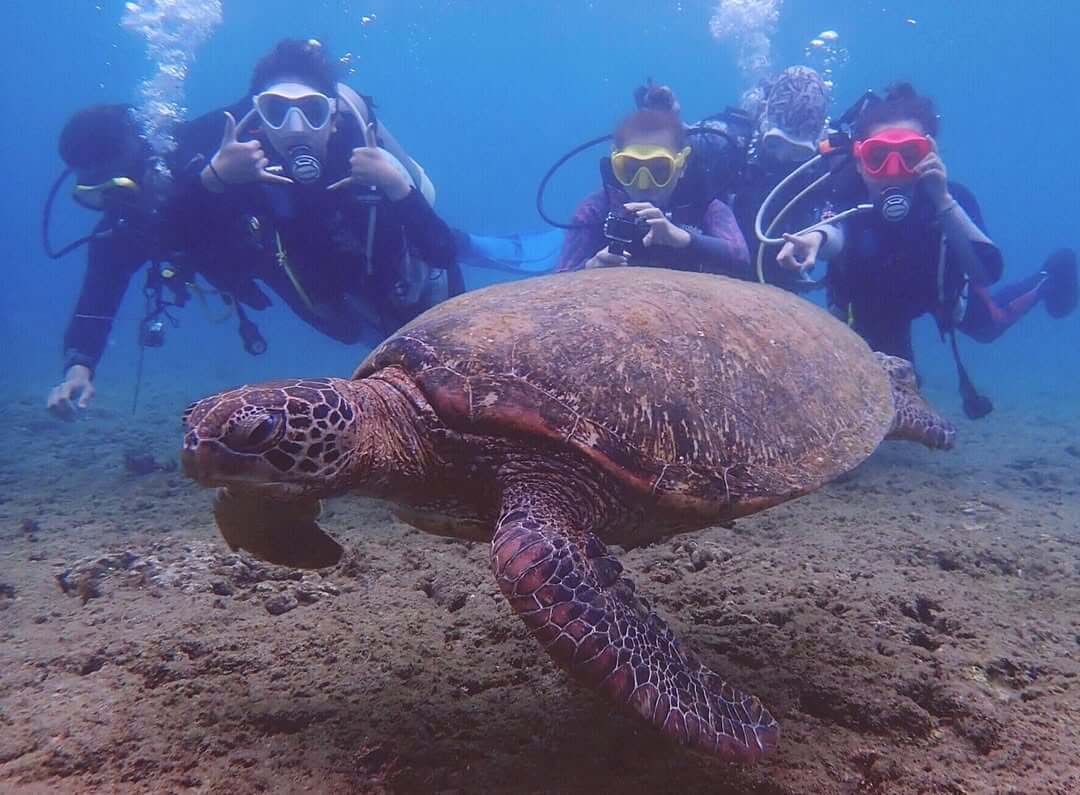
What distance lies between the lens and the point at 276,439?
90.5 inches

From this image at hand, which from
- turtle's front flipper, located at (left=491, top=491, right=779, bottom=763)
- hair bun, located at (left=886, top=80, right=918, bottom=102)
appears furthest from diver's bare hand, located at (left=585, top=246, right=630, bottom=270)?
turtle's front flipper, located at (left=491, top=491, right=779, bottom=763)

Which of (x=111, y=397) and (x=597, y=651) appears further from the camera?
(x=111, y=397)

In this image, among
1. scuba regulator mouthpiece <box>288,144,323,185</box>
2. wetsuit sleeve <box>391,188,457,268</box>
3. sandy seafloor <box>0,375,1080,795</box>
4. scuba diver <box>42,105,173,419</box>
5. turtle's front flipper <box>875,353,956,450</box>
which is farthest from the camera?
wetsuit sleeve <box>391,188,457,268</box>

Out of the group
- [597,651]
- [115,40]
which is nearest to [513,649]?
[597,651]

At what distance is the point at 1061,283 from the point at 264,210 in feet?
41.3

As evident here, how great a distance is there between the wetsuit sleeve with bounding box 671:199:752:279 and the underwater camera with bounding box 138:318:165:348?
662 centimetres

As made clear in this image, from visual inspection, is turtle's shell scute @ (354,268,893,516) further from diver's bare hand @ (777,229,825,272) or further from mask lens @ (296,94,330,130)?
mask lens @ (296,94,330,130)

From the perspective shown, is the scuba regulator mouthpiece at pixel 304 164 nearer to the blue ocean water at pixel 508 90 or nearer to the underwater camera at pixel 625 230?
the underwater camera at pixel 625 230

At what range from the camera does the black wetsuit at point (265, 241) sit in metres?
6.75

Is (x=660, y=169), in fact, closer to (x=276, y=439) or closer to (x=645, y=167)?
(x=645, y=167)

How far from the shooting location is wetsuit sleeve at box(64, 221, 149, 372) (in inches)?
258

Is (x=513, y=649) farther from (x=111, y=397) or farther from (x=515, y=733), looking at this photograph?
(x=111, y=397)

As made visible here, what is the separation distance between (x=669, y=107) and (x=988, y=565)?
246 inches

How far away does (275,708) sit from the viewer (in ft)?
8.14
